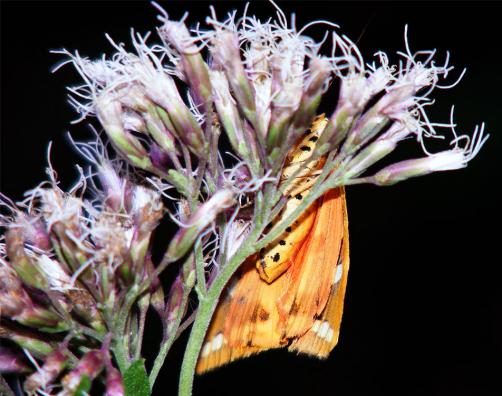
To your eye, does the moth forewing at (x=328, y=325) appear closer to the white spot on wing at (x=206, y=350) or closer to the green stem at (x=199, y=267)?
the white spot on wing at (x=206, y=350)

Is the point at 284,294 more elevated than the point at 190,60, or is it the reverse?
the point at 190,60

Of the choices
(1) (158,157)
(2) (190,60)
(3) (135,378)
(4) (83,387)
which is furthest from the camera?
(1) (158,157)

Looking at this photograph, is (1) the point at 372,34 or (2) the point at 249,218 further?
(1) the point at 372,34

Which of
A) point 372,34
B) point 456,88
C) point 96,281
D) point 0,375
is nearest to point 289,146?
point 96,281

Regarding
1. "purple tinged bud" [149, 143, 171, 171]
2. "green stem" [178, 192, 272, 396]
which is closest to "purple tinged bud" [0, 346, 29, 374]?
"green stem" [178, 192, 272, 396]

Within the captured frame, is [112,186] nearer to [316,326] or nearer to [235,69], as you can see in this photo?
[235,69]

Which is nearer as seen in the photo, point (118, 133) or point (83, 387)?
point (83, 387)

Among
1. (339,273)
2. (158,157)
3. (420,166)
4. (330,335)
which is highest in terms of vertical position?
(158,157)

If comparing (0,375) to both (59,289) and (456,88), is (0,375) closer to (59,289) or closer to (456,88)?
(59,289)

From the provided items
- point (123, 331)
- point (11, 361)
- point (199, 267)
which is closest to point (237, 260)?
point (199, 267)
